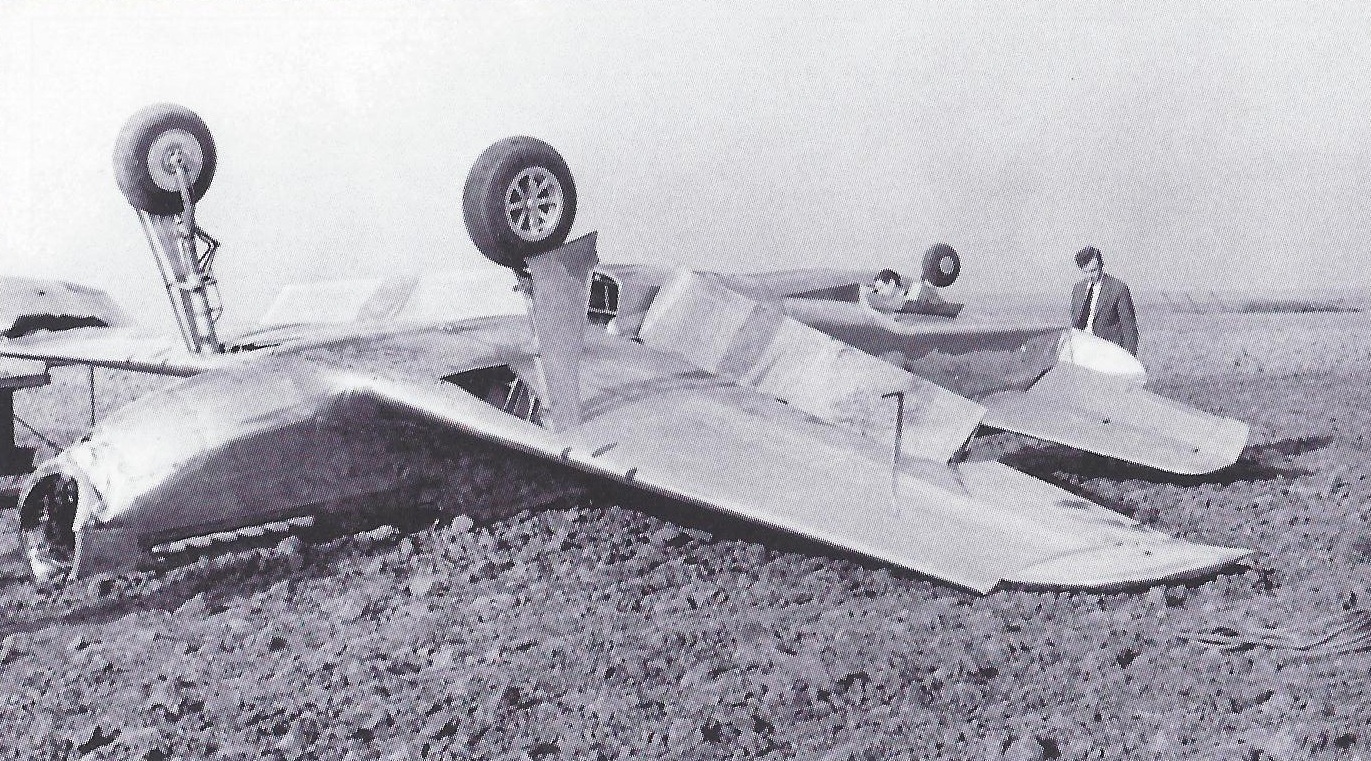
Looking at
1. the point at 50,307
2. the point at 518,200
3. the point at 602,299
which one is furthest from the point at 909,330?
the point at 50,307

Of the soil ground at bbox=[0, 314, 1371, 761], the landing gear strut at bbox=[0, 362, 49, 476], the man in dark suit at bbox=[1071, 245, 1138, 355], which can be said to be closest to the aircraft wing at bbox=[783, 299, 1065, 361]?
the man in dark suit at bbox=[1071, 245, 1138, 355]

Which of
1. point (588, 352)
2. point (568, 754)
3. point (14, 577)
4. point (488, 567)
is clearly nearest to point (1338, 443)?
point (588, 352)

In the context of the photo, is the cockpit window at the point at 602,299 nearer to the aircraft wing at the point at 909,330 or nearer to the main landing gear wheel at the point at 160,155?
the aircraft wing at the point at 909,330

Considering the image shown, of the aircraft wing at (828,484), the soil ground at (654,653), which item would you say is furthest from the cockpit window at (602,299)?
the soil ground at (654,653)

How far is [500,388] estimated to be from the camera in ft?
23.7

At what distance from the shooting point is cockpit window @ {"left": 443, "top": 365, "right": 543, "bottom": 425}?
23.1ft

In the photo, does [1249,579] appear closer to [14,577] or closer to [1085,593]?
[1085,593]

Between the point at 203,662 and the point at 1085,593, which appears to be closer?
the point at 203,662

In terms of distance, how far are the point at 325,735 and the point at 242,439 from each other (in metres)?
2.52

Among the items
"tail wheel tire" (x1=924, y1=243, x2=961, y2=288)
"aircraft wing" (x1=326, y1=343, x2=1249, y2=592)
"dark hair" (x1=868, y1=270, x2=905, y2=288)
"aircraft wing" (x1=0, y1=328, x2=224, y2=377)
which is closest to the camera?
"aircraft wing" (x1=326, y1=343, x2=1249, y2=592)

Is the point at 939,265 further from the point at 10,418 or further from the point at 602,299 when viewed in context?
the point at 10,418

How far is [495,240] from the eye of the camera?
21.6ft

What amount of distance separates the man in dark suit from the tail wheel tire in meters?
1.43

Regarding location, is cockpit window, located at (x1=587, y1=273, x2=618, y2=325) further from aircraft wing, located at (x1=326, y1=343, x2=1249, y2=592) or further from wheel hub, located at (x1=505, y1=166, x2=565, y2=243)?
wheel hub, located at (x1=505, y1=166, x2=565, y2=243)
